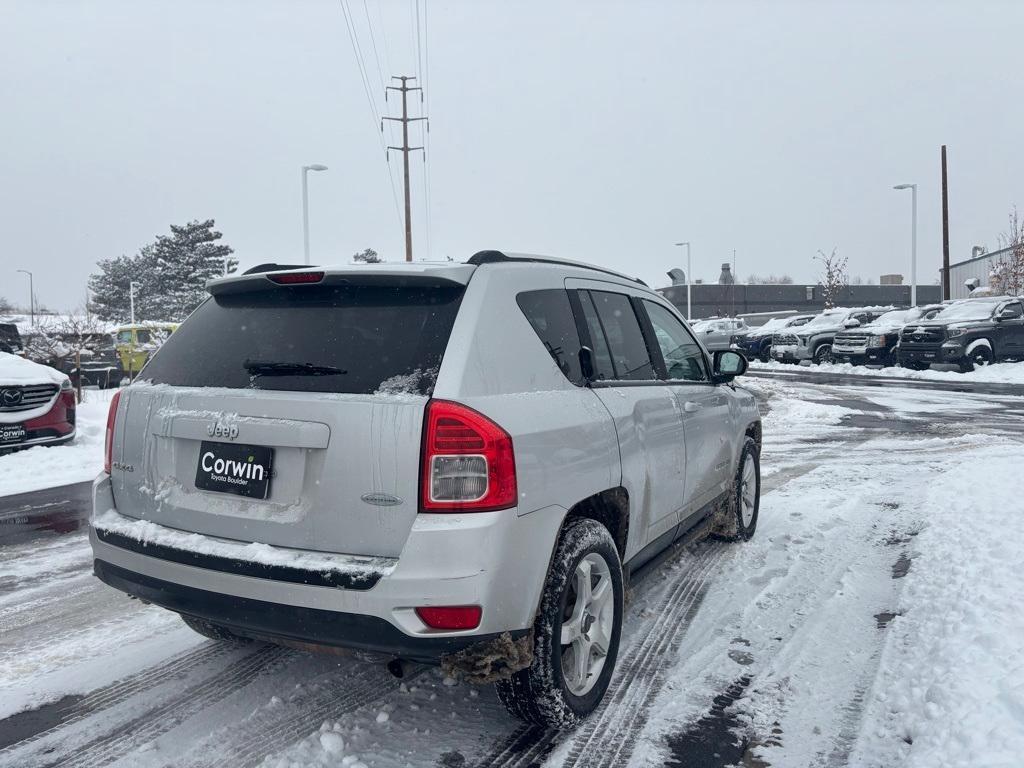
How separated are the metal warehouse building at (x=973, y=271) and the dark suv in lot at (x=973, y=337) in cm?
3230

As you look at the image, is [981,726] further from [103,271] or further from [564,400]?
[103,271]

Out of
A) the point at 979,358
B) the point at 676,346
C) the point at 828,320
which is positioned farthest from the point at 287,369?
the point at 828,320

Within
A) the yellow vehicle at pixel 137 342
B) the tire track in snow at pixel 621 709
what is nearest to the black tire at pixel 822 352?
the yellow vehicle at pixel 137 342

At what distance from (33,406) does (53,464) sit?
32.1 inches

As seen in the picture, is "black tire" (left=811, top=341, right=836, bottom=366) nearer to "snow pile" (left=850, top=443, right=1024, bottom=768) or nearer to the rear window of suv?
"snow pile" (left=850, top=443, right=1024, bottom=768)

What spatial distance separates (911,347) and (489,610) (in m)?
23.2

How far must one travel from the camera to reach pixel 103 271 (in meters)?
85.0

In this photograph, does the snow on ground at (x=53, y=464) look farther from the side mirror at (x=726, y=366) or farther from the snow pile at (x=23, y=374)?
the side mirror at (x=726, y=366)

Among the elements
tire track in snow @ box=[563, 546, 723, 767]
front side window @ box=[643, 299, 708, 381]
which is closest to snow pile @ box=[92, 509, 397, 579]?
tire track in snow @ box=[563, 546, 723, 767]

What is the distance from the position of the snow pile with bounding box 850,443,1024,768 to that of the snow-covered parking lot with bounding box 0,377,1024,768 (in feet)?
0.04

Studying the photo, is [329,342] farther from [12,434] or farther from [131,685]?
[12,434]

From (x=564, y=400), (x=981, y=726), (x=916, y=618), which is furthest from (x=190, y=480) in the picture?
(x=916, y=618)

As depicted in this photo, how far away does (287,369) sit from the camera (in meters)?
2.85

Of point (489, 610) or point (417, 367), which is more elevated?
point (417, 367)
